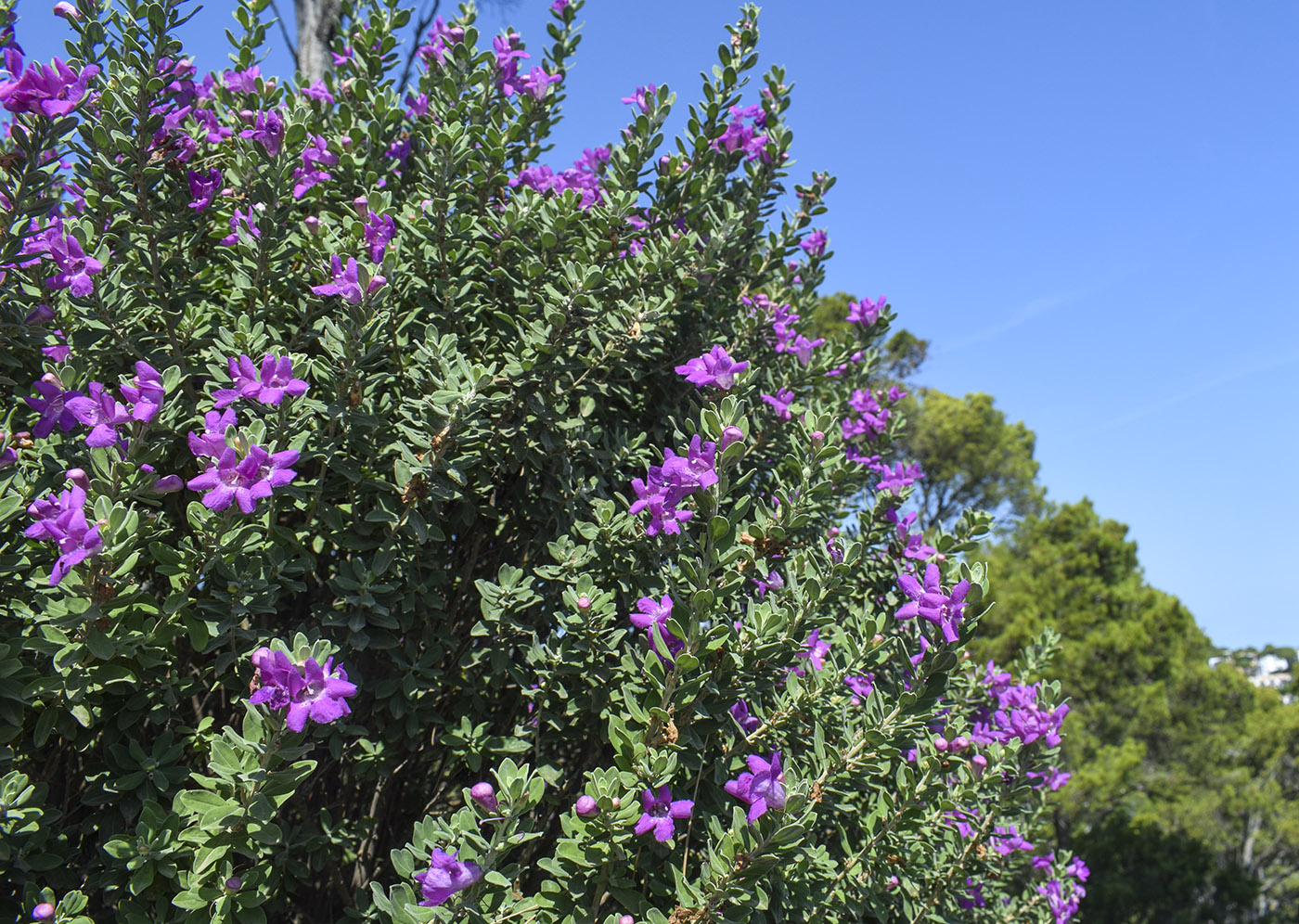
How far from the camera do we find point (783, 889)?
6.43ft

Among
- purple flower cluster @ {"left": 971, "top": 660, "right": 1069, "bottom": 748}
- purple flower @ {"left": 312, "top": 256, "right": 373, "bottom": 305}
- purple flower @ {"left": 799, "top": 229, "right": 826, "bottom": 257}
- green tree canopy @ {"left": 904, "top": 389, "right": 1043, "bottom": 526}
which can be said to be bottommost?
purple flower cluster @ {"left": 971, "top": 660, "right": 1069, "bottom": 748}

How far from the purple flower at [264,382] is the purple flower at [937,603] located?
57.8 inches

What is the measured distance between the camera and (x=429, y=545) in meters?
2.41

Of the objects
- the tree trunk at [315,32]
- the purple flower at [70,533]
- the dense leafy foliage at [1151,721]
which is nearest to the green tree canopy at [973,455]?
the dense leafy foliage at [1151,721]

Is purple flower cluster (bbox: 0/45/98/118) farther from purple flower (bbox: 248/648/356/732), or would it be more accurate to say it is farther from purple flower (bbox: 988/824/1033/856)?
purple flower (bbox: 988/824/1033/856)

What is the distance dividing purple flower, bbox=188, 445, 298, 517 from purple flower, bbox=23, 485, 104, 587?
19 cm

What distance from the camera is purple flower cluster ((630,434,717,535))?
182cm

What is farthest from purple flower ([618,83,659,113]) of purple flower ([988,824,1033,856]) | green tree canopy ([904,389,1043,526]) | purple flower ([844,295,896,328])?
green tree canopy ([904,389,1043,526])

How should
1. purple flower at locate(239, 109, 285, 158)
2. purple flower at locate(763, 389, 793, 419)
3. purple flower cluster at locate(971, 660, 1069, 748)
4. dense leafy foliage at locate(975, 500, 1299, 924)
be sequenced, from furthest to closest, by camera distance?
dense leafy foliage at locate(975, 500, 1299, 924) → purple flower cluster at locate(971, 660, 1069, 748) → purple flower at locate(763, 389, 793, 419) → purple flower at locate(239, 109, 285, 158)

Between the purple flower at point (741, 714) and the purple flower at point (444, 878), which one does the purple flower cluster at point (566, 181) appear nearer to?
the purple flower at point (741, 714)

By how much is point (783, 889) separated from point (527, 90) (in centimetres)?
275

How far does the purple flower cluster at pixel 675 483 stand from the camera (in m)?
1.82

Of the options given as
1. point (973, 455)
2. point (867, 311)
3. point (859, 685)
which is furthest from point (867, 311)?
point (973, 455)

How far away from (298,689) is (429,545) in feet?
2.99
